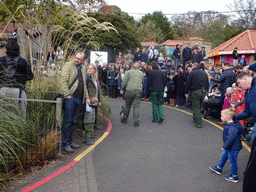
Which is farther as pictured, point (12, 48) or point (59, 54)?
point (59, 54)

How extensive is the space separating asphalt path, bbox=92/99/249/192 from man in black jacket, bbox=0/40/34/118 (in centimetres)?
204

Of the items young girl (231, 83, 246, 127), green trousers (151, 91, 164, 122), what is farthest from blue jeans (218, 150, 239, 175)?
green trousers (151, 91, 164, 122)

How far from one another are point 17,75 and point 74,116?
1577mm

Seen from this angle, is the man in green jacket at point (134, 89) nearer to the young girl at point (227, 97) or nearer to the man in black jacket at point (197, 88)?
the man in black jacket at point (197, 88)

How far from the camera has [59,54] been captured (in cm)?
743

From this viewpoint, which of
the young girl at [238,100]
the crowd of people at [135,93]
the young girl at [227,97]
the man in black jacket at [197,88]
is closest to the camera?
the crowd of people at [135,93]

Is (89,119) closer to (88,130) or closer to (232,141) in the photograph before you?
(88,130)

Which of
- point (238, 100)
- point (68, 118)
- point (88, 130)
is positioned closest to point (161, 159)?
point (88, 130)

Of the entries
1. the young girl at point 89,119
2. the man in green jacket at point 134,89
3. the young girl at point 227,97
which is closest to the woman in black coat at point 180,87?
the young girl at point 227,97

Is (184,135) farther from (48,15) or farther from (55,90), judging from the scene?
(48,15)

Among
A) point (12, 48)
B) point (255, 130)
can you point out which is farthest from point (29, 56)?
point (255, 130)

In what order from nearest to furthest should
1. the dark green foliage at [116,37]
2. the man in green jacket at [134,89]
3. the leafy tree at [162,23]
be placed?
the man in green jacket at [134,89] < the dark green foliage at [116,37] < the leafy tree at [162,23]

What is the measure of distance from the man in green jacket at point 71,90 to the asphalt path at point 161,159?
0.76 meters

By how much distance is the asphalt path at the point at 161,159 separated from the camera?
488 centimetres
